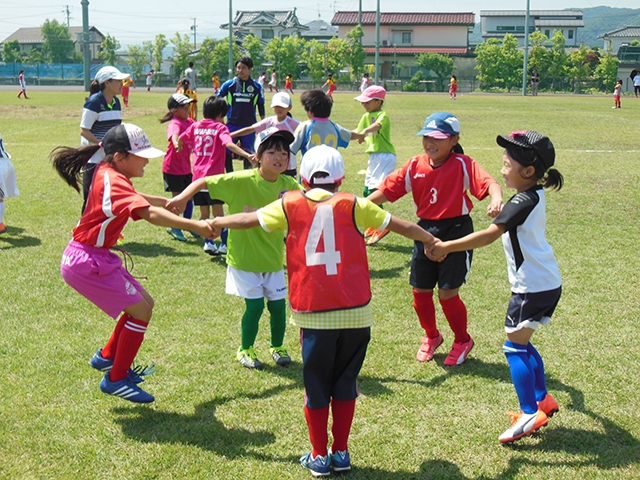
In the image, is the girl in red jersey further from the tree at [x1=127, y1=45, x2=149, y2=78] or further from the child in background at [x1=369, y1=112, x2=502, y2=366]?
the tree at [x1=127, y1=45, x2=149, y2=78]

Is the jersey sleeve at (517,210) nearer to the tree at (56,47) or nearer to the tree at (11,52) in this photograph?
the tree at (11,52)

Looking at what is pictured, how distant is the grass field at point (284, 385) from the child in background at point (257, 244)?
0.36 metres

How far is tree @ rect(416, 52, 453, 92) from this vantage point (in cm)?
7862

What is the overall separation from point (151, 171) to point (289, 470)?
39.9ft

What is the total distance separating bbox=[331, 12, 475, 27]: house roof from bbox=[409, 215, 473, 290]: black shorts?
303ft

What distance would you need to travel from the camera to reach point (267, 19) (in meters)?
116

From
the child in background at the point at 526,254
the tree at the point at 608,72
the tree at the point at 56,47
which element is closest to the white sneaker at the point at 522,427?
the child in background at the point at 526,254

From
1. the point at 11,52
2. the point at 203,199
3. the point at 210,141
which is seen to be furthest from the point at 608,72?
the point at 11,52

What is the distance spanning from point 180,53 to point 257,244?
85729 mm

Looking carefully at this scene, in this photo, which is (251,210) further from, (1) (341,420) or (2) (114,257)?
(1) (341,420)

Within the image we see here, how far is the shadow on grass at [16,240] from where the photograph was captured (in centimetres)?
922

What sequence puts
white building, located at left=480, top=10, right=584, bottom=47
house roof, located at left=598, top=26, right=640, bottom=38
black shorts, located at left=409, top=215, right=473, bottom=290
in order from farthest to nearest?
white building, located at left=480, top=10, right=584, bottom=47, house roof, located at left=598, top=26, right=640, bottom=38, black shorts, located at left=409, top=215, right=473, bottom=290

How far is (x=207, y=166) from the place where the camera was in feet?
29.1

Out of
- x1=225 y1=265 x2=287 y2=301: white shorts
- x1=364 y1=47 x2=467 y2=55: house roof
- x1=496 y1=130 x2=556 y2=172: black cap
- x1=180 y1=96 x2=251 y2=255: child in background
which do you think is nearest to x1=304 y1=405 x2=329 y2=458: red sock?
x1=225 y1=265 x2=287 y2=301: white shorts
